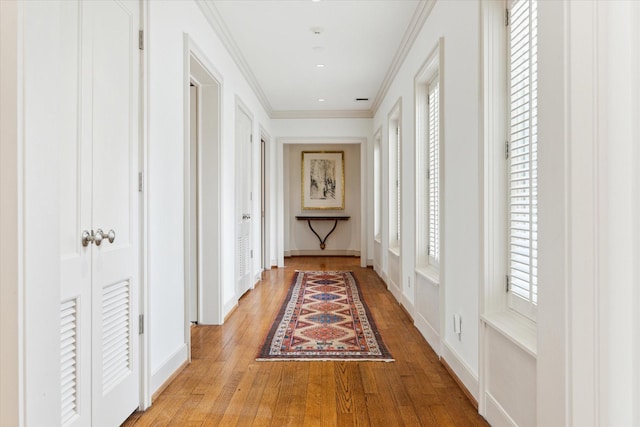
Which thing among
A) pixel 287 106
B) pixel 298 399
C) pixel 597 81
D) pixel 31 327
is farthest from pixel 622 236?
pixel 287 106

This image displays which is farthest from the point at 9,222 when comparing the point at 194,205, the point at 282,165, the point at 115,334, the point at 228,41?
the point at 282,165

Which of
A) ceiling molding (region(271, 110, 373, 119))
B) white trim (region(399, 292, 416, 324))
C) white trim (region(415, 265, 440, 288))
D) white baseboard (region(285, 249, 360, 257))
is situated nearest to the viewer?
white trim (region(415, 265, 440, 288))

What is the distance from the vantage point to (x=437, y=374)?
2684mm

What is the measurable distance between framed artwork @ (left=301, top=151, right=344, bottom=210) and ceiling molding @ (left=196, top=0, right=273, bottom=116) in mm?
3137

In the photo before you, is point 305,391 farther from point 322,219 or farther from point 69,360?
point 322,219

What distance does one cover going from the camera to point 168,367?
2.56 meters

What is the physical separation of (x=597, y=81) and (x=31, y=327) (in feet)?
4.90

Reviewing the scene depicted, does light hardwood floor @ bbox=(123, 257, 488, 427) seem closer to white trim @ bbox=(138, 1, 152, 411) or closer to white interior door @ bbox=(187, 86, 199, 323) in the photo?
white trim @ bbox=(138, 1, 152, 411)

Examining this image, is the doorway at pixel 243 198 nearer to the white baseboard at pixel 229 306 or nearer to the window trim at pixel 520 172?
the white baseboard at pixel 229 306

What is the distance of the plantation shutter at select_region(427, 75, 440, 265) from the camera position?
3.47 metres

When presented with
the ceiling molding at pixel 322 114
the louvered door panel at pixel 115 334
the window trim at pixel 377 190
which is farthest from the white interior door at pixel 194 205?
the window trim at pixel 377 190

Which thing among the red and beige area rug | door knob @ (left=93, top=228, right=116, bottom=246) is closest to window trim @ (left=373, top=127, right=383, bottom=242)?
the red and beige area rug

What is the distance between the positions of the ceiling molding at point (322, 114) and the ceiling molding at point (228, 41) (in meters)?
1.18

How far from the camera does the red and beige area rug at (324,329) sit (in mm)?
3039
